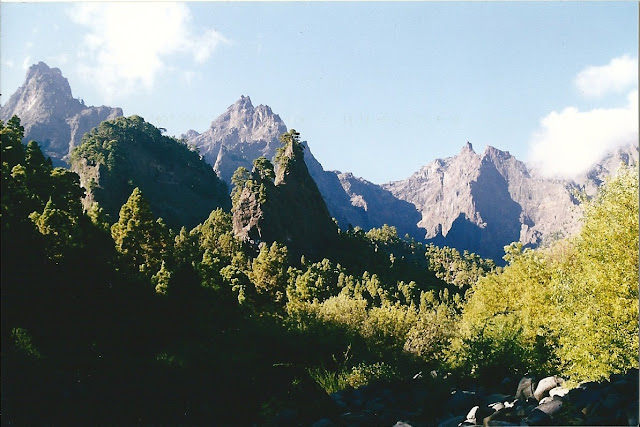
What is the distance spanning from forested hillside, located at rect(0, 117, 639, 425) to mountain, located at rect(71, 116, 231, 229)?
65.1 m

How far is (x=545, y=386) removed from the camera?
14562 millimetres

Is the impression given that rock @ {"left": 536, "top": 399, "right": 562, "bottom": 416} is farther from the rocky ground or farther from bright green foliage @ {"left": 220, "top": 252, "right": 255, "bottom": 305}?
bright green foliage @ {"left": 220, "top": 252, "right": 255, "bottom": 305}

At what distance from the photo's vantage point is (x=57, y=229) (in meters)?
22.9

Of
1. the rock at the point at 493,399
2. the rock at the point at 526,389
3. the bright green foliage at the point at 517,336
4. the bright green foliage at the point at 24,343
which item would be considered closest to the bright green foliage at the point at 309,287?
the bright green foliage at the point at 517,336

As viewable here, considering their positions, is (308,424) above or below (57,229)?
below

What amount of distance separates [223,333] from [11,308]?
13294 mm

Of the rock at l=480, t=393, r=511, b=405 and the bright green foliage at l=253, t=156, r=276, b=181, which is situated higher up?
the bright green foliage at l=253, t=156, r=276, b=181

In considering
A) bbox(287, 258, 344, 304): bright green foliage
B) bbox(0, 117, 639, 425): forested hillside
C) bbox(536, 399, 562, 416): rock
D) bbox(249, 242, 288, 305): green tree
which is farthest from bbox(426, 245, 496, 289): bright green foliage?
bbox(536, 399, 562, 416): rock

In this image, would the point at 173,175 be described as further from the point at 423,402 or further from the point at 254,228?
the point at 423,402

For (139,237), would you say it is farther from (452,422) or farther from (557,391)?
(557,391)

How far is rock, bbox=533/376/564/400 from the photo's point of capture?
47.0 feet

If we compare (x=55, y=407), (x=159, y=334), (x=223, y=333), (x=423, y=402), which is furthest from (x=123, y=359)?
(x=423, y=402)

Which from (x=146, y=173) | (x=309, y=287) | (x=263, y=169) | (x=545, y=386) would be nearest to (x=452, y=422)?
(x=545, y=386)

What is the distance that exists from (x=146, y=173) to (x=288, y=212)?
4761 centimetres
